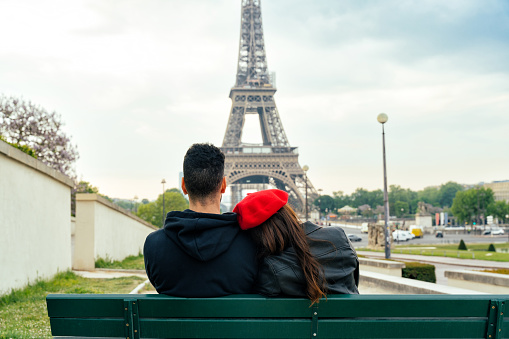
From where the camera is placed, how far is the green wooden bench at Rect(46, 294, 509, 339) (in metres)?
2.47

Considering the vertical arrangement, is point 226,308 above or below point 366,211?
above

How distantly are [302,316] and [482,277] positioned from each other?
6.93 m

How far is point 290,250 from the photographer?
2.60m

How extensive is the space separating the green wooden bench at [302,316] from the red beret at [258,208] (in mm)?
378

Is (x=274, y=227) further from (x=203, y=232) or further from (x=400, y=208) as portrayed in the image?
(x=400, y=208)

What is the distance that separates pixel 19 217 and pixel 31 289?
1319 millimetres

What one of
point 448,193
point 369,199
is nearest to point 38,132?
point 369,199

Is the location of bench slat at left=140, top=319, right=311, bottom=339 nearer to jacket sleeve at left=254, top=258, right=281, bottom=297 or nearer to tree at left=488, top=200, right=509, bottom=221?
jacket sleeve at left=254, top=258, right=281, bottom=297

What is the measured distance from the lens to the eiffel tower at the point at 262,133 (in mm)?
64812

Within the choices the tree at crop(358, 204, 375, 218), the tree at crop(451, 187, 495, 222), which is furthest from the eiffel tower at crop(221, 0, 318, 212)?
the tree at crop(358, 204, 375, 218)

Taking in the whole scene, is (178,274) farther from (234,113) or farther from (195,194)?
(234,113)

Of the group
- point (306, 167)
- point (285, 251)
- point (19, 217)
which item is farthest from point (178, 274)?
point (306, 167)

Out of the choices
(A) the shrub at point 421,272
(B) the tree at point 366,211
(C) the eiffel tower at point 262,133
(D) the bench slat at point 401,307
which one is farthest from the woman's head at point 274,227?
(B) the tree at point 366,211

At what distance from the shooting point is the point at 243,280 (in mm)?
2633
